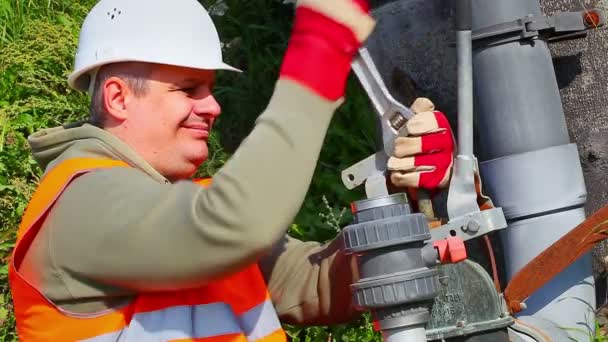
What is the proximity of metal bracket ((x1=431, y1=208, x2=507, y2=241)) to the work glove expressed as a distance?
742 millimetres

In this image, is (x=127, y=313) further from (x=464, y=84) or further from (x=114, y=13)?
(x=464, y=84)

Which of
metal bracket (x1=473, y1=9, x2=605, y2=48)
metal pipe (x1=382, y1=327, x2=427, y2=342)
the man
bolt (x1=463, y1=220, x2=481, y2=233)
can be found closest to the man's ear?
the man

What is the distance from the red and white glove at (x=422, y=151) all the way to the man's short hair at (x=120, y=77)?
2.10ft

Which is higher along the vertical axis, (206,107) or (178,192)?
(206,107)

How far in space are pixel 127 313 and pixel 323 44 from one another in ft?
2.56

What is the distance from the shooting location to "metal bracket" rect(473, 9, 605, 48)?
3441mm

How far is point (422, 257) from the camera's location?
8.33 ft

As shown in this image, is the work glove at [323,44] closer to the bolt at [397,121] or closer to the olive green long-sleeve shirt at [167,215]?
the olive green long-sleeve shirt at [167,215]

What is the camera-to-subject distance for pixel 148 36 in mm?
2707

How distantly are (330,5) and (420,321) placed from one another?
29.6 inches

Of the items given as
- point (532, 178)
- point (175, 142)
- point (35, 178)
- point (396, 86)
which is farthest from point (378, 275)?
point (35, 178)

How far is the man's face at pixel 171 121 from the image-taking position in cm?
266

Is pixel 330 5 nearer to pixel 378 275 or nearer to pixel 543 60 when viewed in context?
pixel 378 275

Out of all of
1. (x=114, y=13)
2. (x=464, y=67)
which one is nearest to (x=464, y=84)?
(x=464, y=67)
